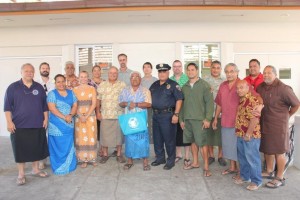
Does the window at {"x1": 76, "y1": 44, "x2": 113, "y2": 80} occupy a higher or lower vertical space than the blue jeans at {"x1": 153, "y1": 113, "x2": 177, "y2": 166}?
higher

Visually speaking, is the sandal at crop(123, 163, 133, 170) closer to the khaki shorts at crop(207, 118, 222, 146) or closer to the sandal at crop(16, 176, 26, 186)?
the khaki shorts at crop(207, 118, 222, 146)

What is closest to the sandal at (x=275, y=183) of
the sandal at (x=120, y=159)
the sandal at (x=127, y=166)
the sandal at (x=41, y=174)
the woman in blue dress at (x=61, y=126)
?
the sandal at (x=127, y=166)

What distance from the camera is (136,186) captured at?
4316 mm

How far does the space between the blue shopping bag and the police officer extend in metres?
0.29

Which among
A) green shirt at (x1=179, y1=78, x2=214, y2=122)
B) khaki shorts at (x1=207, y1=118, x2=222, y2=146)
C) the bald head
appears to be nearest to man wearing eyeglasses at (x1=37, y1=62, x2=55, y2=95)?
green shirt at (x1=179, y1=78, x2=214, y2=122)

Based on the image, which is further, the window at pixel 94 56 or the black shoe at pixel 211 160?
the window at pixel 94 56

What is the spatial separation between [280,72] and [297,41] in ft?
3.17

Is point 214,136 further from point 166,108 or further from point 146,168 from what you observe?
point 146,168

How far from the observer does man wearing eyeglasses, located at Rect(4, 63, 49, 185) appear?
4496 millimetres

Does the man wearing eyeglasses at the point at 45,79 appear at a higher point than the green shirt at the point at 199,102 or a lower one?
higher

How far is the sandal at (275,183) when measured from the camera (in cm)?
420

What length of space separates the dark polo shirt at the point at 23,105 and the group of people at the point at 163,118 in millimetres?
14

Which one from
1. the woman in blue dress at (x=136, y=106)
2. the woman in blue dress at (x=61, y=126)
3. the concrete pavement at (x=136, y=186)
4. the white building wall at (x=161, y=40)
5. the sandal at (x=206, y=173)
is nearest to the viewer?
the concrete pavement at (x=136, y=186)

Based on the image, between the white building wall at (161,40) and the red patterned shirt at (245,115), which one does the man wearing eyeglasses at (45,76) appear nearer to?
the white building wall at (161,40)
